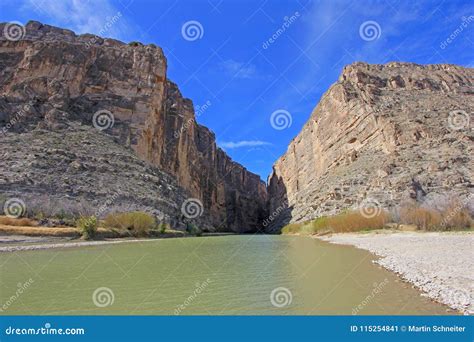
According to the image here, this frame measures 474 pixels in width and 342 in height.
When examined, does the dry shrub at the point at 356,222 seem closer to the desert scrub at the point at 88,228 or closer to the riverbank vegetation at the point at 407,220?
the riverbank vegetation at the point at 407,220

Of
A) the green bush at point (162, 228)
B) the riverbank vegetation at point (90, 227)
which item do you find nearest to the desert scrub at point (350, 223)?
the riverbank vegetation at point (90, 227)

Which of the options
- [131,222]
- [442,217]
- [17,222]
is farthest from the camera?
[131,222]

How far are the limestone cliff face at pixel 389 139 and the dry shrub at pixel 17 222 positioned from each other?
34.4 meters

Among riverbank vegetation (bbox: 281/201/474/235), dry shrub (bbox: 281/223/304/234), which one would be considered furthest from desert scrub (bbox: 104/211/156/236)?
dry shrub (bbox: 281/223/304/234)

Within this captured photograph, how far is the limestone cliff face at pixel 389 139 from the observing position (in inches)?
1538

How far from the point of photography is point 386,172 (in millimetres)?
42438

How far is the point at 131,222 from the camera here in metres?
32.2

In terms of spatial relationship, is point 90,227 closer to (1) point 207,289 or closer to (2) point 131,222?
(2) point 131,222

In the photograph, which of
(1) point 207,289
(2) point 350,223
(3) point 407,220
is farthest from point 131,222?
(3) point 407,220

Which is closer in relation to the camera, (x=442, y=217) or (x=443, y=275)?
(x=443, y=275)

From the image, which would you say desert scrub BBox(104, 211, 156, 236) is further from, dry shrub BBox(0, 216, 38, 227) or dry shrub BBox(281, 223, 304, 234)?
dry shrub BBox(281, 223, 304, 234)

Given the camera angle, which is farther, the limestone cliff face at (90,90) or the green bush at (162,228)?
the limestone cliff face at (90,90)

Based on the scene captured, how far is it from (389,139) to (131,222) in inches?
1563

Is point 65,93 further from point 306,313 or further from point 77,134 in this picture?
point 306,313
